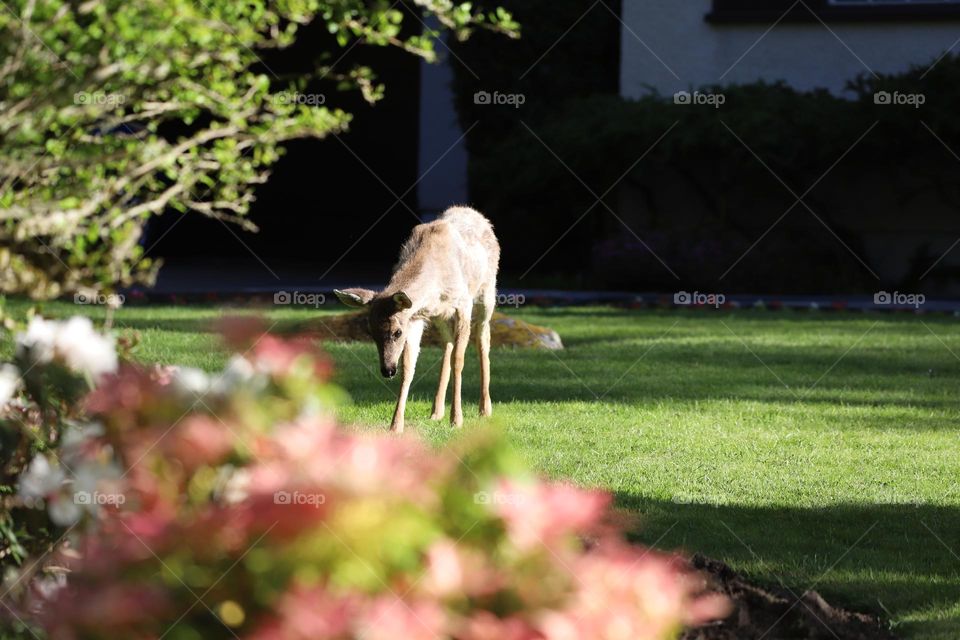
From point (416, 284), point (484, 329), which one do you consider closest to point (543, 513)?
point (416, 284)

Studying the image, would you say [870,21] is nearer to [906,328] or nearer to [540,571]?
[906,328]

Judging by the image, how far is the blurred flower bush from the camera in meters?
1.91

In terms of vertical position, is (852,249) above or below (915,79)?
below

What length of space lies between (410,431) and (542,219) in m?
11.3

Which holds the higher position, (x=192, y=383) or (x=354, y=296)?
(x=192, y=383)

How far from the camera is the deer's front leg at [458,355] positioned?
7.80m

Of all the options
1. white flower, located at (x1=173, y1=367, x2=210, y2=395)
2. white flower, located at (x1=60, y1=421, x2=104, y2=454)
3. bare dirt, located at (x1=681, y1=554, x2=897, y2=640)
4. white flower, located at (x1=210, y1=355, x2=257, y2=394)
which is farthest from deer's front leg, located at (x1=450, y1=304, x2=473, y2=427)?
white flower, located at (x1=210, y1=355, x2=257, y2=394)

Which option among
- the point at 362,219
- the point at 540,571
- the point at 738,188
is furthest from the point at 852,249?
the point at 540,571

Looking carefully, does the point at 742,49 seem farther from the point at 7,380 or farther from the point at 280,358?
the point at 280,358

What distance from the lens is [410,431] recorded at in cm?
726

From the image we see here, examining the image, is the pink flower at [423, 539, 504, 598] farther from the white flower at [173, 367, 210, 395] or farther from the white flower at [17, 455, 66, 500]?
the white flower at [17, 455, 66, 500]

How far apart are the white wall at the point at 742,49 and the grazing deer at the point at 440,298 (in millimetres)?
9811

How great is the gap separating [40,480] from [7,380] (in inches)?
10.3

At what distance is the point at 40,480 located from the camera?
3088 millimetres
